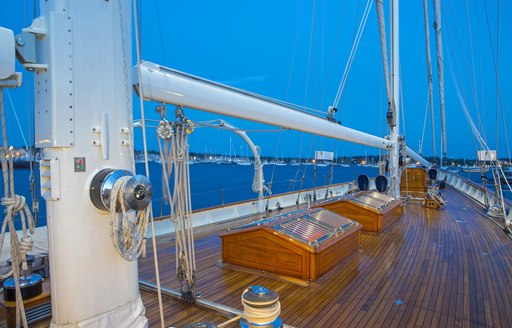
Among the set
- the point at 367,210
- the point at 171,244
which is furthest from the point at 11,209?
the point at 367,210

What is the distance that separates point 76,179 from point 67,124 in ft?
1.07

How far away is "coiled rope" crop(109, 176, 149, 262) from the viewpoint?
187 cm

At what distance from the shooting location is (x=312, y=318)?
2971mm

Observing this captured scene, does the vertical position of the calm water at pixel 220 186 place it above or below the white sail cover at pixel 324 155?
below

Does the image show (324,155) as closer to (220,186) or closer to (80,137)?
(80,137)

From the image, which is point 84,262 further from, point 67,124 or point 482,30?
point 482,30

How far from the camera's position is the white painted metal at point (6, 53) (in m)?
1.65

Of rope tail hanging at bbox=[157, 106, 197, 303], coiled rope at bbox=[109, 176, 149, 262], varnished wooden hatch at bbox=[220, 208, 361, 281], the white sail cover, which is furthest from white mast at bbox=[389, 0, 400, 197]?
coiled rope at bbox=[109, 176, 149, 262]

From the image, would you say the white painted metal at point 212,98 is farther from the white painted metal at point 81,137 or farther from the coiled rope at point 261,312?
the coiled rope at point 261,312

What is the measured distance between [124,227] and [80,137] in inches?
23.7

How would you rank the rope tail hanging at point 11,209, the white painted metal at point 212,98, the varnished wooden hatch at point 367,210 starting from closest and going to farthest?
the rope tail hanging at point 11,209 < the white painted metal at point 212,98 < the varnished wooden hatch at point 367,210

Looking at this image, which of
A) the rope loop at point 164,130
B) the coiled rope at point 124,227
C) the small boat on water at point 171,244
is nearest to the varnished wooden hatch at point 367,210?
the small boat on water at point 171,244

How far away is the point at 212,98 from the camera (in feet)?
9.41

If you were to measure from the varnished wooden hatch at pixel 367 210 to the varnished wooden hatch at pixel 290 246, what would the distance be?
1.70 meters
